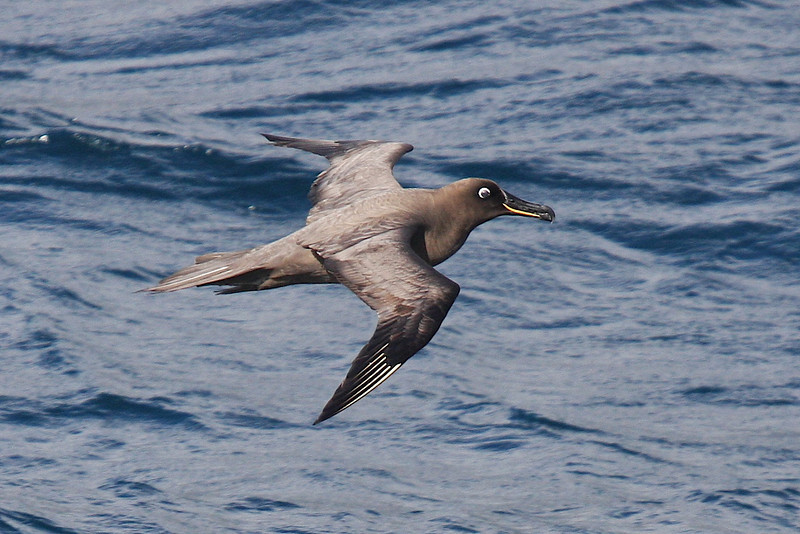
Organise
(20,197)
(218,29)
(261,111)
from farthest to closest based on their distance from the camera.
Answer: (218,29)
(261,111)
(20,197)

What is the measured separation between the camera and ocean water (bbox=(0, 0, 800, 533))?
1698 centimetres

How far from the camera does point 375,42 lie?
2598 centimetres

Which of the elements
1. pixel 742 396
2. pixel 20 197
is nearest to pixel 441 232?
pixel 742 396

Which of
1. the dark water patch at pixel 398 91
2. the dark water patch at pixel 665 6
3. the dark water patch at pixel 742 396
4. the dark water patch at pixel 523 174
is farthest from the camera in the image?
the dark water patch at pixel 665 6

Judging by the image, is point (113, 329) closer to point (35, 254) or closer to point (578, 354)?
point (35, 254)

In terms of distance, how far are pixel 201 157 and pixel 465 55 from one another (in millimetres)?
5716

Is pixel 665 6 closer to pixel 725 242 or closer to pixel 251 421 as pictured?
pixel 725 242

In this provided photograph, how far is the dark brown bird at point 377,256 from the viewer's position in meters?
9.82

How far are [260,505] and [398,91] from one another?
9.56 m

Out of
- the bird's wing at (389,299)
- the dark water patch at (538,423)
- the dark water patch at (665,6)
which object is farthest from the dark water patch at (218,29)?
the bird's wing at (389,299)

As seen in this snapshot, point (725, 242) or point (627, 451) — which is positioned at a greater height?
point (725, 242)

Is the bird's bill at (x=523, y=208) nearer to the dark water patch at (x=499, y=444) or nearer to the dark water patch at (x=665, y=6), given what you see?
the dark water patch at (x=499, y=444)

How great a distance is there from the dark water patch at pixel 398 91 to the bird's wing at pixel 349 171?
983 cm

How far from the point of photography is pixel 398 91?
24.0 m
